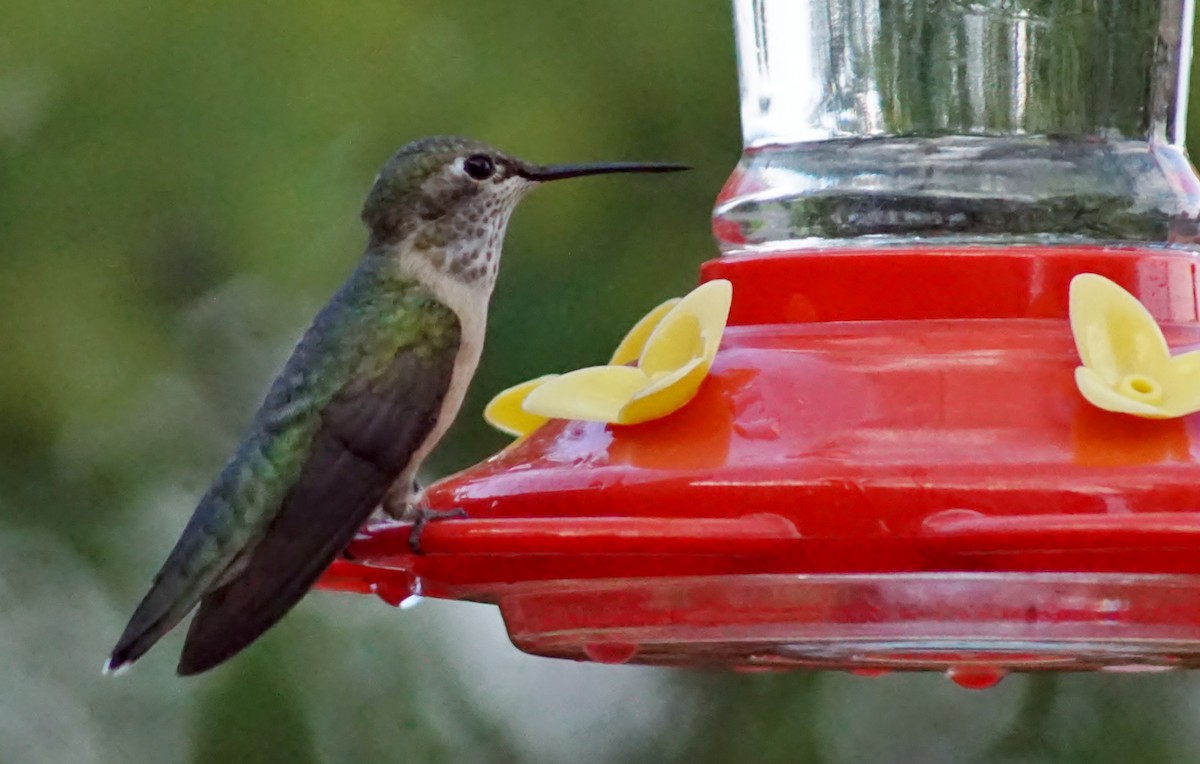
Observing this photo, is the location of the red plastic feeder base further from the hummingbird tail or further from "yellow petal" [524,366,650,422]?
the hummingbird tail

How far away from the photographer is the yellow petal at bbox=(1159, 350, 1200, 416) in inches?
85.9

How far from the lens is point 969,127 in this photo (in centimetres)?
297

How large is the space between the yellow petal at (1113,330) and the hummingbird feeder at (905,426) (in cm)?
2

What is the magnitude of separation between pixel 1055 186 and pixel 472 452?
5.82 feet

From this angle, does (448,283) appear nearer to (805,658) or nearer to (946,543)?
(805,658)

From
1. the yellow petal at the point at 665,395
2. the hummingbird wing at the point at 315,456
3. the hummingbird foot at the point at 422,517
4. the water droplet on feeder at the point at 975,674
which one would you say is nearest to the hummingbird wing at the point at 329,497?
the hummingbird wing at the point at 315,456

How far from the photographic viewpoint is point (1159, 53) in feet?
9.92

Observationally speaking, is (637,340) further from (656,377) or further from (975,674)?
(975,674)

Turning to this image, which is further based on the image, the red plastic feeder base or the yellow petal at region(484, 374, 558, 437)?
the yellow petal at region(484, 374, 558, 437)

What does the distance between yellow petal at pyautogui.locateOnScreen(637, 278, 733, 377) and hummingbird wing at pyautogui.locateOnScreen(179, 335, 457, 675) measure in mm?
500

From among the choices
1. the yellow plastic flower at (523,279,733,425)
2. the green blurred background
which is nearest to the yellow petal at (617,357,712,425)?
the yellow plastic flower at (523,279,733,425)

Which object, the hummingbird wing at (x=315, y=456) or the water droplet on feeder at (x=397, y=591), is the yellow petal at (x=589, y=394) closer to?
the water droplet on feeder at (x=397, y=591)

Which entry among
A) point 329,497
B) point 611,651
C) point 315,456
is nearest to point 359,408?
point 315,456

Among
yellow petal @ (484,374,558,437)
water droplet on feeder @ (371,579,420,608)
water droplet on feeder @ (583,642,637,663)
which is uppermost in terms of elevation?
yellow petal @ (484,374,558,437)
